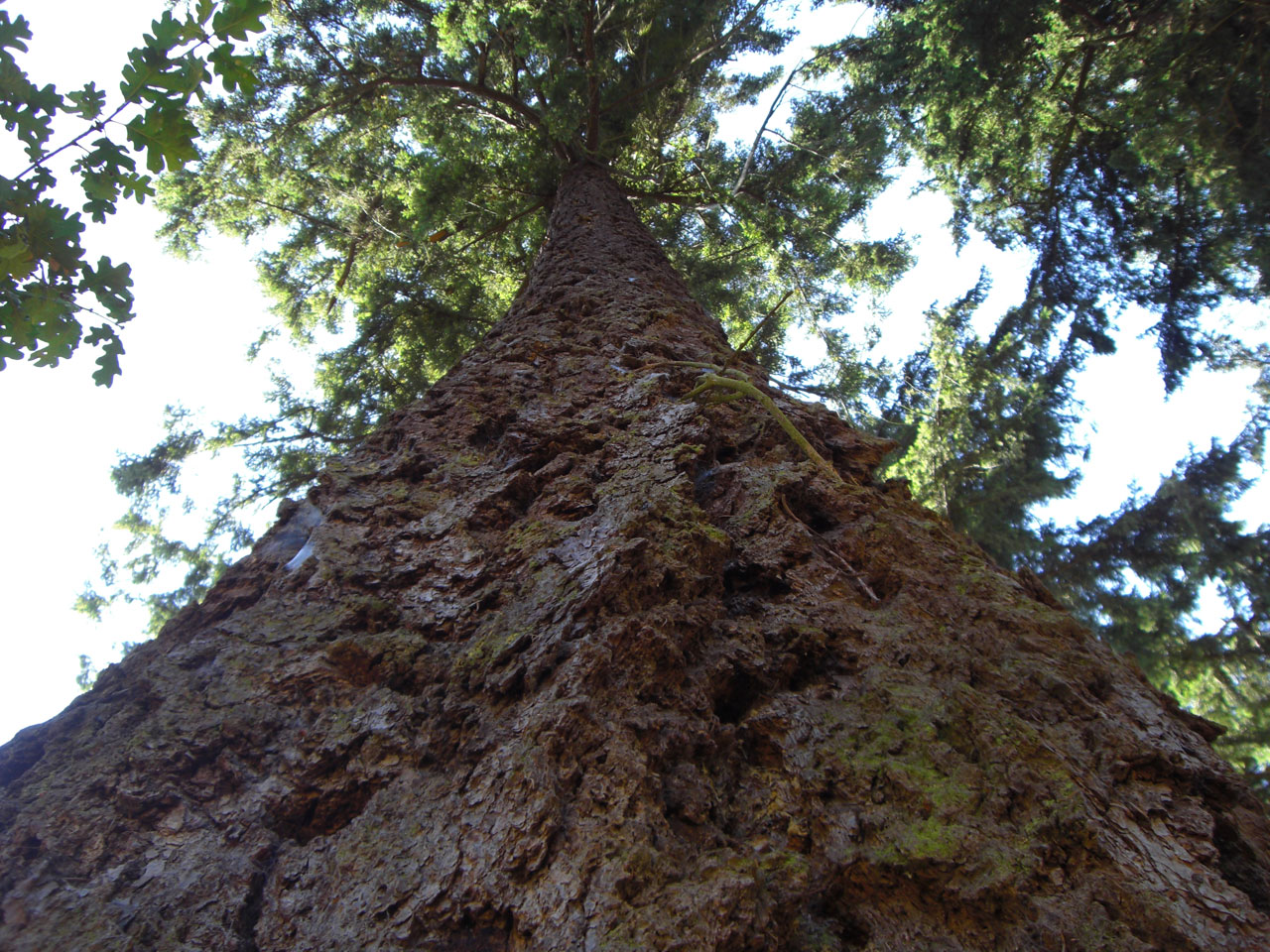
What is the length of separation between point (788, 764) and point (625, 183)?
321 inches

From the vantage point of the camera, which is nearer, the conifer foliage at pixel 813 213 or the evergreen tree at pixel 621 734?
the evergreen tree at pixel 621 734

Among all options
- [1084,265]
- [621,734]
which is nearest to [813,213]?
[1084,265]

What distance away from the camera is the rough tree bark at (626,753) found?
109cm

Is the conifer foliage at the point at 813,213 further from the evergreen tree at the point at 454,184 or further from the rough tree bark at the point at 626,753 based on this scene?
the rough tree bark at the point at 626,753

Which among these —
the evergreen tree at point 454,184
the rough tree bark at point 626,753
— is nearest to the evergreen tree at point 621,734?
the rough tree bark at point 626,753

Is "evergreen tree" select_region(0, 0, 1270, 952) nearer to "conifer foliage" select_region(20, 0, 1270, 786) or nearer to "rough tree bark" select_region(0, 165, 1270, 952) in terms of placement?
"rough tree bark" select_region(0, 165, 1270, 952)

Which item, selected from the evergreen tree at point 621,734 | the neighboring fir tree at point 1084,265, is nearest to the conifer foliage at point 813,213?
the neighboring fir tree at point 1084,265

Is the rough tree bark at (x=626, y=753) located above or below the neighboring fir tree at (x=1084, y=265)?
below

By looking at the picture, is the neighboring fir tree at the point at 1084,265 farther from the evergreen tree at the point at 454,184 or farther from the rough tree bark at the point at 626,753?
the rough tree bark at the point at 626,753

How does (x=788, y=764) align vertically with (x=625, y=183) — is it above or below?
below

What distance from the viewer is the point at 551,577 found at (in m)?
1.71

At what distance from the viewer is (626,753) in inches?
50.9

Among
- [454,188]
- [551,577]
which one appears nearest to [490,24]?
[454,188]

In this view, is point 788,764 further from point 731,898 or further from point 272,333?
point 272,333
